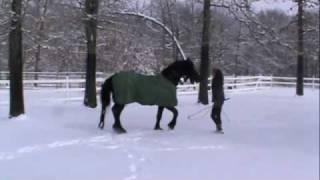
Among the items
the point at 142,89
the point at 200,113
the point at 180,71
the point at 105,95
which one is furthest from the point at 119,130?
the point at 200,113

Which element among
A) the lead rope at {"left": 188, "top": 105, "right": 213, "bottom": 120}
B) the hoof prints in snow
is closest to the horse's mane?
the hoof prints in snow

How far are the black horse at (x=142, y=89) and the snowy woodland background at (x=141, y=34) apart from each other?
12.5ft

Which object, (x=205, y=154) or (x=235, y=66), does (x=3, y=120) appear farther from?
(x=235, y=66)

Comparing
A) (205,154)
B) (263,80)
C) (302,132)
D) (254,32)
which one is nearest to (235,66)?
(263,80)

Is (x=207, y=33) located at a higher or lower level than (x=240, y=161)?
higher

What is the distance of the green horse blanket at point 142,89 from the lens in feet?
41.1

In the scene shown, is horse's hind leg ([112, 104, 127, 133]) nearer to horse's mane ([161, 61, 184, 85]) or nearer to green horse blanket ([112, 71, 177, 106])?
green horse blanket ([112, 71, 177, 106])

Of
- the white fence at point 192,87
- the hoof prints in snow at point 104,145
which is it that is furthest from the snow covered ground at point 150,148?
the white fence at point 192,87

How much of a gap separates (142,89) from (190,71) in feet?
3.99

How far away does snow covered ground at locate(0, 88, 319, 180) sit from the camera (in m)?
8.68

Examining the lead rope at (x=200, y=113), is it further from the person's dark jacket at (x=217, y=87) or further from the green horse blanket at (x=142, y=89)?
the green horse blanket at (x=142, y=89)

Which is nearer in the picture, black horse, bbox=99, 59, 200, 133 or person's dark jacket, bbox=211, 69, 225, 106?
black horse, bbox=99, 59, 200, 133

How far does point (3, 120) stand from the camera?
13.3 meters

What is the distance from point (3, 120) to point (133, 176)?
6.06 meters
